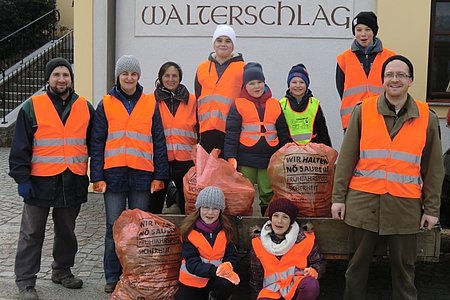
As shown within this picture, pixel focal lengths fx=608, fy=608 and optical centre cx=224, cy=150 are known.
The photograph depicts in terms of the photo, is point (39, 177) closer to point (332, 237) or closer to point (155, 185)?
point (155, 185)

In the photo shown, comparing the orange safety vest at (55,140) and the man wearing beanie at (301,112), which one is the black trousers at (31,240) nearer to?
the orange safety vest at (55,140)

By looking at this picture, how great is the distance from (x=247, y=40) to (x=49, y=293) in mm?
4170

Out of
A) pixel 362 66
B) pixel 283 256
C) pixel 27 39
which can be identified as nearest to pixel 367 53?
pixel 362 66

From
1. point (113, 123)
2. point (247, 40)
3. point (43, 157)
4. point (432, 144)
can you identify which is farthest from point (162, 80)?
point (247, 40)

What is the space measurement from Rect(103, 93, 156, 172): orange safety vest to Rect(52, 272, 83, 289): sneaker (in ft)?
3.31

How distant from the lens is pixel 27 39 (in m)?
17.1

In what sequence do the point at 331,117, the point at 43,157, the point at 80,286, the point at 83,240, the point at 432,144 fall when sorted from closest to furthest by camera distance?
the point at 432,144
the point at 43,157
the point at 80,286
the point at 83,240
the point at 331,117

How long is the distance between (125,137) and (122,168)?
24 cm

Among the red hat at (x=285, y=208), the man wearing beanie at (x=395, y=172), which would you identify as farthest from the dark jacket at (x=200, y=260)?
the man wearing beanie at (x=395, y=172)

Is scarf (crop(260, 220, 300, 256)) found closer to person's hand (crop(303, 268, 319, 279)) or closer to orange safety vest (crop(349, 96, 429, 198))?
person's hand (crop(303, 268, 319, 279))

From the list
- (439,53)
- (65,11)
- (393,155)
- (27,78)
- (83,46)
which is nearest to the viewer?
(393,155)

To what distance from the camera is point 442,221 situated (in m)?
4.71

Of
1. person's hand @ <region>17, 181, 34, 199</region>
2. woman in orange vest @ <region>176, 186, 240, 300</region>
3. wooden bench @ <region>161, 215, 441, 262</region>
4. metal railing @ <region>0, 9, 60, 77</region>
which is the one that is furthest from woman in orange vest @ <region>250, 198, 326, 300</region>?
metal railing @ <region>0, 9, 60, 77</region>

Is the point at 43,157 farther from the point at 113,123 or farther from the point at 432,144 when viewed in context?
the point at 432,144
